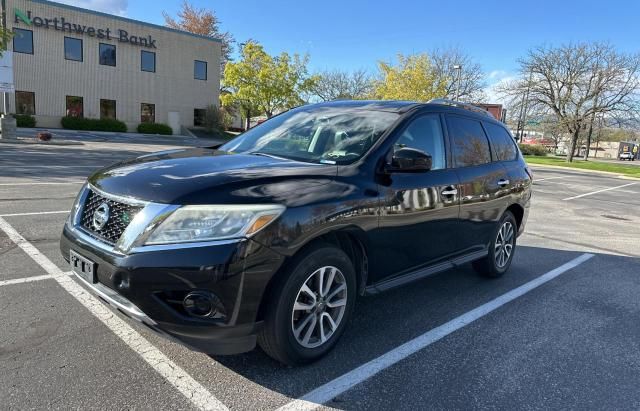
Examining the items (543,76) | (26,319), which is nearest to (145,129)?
(543,76)

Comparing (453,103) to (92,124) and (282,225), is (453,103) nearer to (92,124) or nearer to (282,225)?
(282,225)

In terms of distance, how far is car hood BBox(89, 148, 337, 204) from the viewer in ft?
8.46

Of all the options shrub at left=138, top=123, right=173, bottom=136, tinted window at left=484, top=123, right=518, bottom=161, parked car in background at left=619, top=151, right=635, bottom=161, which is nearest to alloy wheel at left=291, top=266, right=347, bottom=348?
tinted window at left=484, top=123, right=518, bottom=161

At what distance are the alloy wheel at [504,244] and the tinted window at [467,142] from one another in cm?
88

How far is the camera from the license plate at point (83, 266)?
8.96 ft

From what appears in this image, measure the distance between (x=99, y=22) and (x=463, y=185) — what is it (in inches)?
1515

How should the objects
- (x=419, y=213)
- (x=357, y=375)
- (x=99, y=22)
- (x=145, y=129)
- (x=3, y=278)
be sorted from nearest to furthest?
(x=357, y=375) < (x=419, y=213) < (x=3, y=278) < (x=99, y=22) < (x=145, y=129)

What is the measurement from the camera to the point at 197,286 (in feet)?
8.00

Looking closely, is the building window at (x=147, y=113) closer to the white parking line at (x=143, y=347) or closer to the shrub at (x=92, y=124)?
the shrub at (x=92, y=124)

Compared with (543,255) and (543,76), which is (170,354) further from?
(543,76)

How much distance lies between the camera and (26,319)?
3.38 metres

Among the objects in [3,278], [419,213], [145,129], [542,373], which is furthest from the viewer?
[145,129]

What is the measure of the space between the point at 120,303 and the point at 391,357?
182 centimetres

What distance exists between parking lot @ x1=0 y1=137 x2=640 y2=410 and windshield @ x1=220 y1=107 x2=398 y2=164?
1.42 metres
